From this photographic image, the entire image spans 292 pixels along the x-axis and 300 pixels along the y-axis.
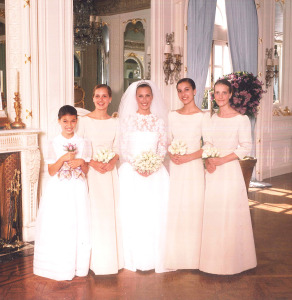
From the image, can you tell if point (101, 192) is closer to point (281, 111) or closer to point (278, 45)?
point (281, 111)

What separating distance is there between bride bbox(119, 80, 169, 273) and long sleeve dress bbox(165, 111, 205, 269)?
0.35 ft

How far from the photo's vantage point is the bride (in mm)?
3746

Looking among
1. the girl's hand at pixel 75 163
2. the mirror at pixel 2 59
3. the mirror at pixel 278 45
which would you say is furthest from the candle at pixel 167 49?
the mirror at pixel 278 45

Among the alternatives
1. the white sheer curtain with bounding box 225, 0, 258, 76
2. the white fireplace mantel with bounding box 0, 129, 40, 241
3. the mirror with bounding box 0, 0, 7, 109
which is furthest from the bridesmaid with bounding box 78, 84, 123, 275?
the white sheer curtain with bounding box 225, 0, 258, 76

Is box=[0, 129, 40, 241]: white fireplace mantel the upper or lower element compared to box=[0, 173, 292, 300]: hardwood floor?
upper

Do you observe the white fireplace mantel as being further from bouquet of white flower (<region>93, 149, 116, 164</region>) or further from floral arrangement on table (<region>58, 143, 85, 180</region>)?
bouquet of white flower (<region>93, 149, 116, 164</region>)

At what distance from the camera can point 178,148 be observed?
12.1ft

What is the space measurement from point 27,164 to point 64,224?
1151 millimetres

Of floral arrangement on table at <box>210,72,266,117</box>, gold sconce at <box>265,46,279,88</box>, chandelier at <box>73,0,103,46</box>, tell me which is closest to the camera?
floral arrangement on table at <box>210,72,266,117</box>

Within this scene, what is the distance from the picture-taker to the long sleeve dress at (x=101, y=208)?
3658 millimetres

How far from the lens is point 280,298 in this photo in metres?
3.22

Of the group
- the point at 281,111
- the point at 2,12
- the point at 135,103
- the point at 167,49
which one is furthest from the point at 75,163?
the point at 281,111

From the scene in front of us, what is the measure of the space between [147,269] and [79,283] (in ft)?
2.03

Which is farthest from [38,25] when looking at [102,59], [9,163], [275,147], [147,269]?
[275,147]
